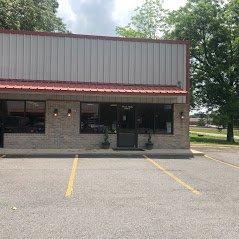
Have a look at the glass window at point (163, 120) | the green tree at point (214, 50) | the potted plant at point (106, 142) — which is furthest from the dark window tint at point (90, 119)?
the green tree at point (214, 50)

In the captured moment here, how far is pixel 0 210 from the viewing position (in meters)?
9.20

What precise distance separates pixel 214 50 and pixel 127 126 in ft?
63.9

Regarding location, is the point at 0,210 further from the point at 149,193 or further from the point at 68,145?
the point at 68,145

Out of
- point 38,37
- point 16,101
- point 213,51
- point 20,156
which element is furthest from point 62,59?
point 213,51

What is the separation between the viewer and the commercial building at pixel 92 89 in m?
22.9

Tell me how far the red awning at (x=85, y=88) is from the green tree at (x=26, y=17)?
1842cm

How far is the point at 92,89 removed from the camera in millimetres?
22141

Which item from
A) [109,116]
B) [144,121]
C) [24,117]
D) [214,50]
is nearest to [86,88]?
[109,116]

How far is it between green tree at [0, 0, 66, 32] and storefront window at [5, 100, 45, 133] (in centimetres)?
1841

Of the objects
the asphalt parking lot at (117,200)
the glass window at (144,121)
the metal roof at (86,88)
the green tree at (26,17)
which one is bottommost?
the asphalt parking lot at (117,200)

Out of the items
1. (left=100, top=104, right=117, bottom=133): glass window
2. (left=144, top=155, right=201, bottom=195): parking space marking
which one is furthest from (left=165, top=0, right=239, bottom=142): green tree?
(left=144, top=155, right=201, bottom=195): parking space marking

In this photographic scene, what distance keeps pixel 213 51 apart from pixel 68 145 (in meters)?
21.7

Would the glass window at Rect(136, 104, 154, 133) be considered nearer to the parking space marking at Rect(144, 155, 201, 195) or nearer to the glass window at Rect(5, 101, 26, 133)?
the parking space marking at Rect(144, 155, 201, 195)

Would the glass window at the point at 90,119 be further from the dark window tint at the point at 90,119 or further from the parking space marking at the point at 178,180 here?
the parking space marking at the point at 178,180
